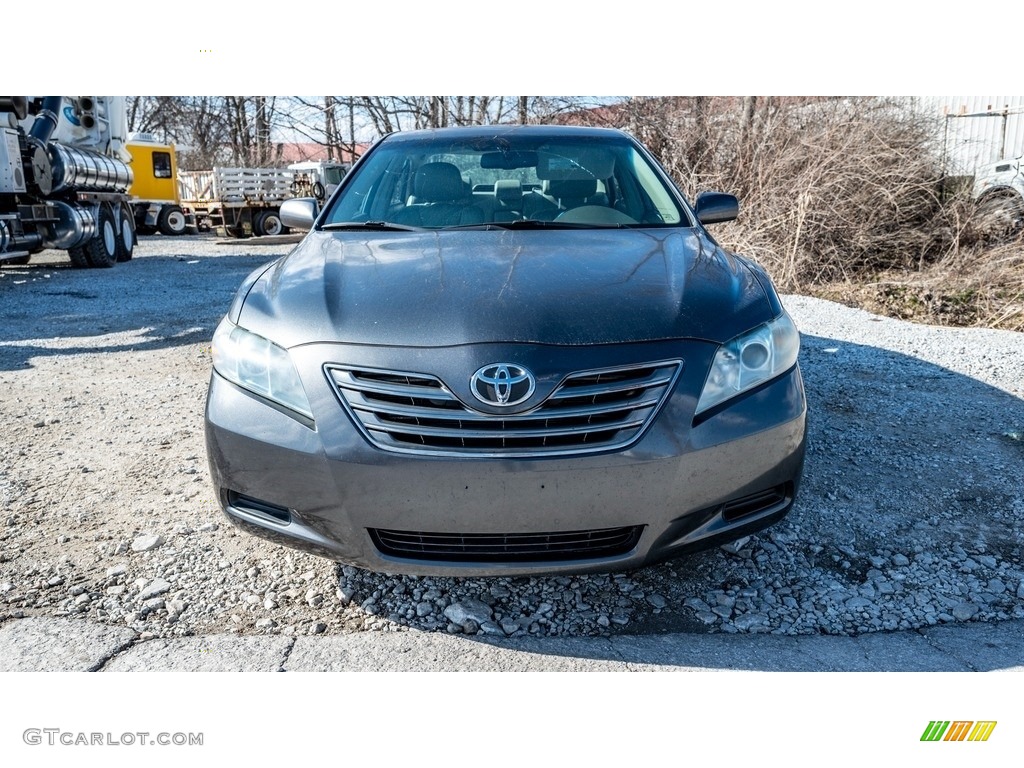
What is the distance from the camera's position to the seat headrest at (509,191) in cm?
353

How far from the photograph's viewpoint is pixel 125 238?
15.4 meters

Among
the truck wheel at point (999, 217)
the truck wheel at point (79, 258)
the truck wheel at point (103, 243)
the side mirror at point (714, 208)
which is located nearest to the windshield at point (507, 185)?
the side mirror at point (714, 208)

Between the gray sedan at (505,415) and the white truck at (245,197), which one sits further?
the white truck at (245,197)

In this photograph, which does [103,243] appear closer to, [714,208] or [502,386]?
[714,208]

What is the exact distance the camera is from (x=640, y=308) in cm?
238

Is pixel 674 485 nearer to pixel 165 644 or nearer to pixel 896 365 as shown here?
pixel 165 644

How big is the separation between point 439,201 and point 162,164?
22.7 meters

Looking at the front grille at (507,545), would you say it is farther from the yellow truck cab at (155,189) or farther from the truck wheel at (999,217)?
the yellow truck cab at (155,189)

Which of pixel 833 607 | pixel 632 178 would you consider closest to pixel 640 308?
pixel 833 607

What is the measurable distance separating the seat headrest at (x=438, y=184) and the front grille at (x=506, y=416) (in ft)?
5.09

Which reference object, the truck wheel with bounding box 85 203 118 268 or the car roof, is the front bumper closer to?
the car roof

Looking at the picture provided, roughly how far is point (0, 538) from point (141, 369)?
2.84 meters

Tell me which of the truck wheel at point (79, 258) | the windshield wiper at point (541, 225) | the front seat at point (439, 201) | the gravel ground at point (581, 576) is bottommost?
the truck wheel at point (79, 258)

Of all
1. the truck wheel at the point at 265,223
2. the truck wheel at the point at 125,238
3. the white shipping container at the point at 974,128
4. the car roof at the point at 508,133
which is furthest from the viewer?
the truck wheel at the point at 265,223
